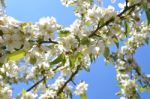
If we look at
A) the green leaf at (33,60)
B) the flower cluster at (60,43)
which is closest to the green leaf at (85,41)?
the flower cluster at (60,43)

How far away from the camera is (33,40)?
3301 millimetres

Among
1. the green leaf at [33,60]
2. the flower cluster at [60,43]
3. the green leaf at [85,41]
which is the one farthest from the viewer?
the green leaf at [85,41]

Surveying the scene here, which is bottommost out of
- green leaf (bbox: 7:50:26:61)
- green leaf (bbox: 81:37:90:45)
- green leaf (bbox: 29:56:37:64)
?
green leaf (bbox: 7:50:26:61)

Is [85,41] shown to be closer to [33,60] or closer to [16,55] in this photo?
[33,60]

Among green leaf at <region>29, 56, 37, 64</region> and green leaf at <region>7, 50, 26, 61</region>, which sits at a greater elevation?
green leaf at <region>29, 56, 37, 64</region>

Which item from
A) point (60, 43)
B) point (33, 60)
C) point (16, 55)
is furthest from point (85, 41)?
point (16, 55)

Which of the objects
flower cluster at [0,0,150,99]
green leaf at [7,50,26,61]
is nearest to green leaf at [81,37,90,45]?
flower cluster at [0,0,150,99]

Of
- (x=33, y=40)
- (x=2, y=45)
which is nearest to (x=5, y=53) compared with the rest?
(x=2, y=45)

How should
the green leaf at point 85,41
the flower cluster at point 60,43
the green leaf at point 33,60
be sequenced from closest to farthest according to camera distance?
the flower cluster at point 60,43, the green leaf at point 33,60, the green leaf at point 85,41

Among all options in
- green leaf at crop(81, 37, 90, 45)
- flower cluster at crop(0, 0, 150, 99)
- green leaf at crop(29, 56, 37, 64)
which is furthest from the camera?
green leaf at crop(81, 37, 90, 45)

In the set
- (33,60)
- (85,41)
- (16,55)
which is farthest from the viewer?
(85,41)

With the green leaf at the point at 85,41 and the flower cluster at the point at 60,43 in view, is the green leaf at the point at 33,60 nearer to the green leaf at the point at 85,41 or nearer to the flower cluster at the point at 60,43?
the flower cluster at the point at 60,43

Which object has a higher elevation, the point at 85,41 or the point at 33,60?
the point at 85,41

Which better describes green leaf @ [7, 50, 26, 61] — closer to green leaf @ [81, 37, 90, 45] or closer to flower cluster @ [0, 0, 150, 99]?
flower cluster @ [0, 0, 150, 99]
